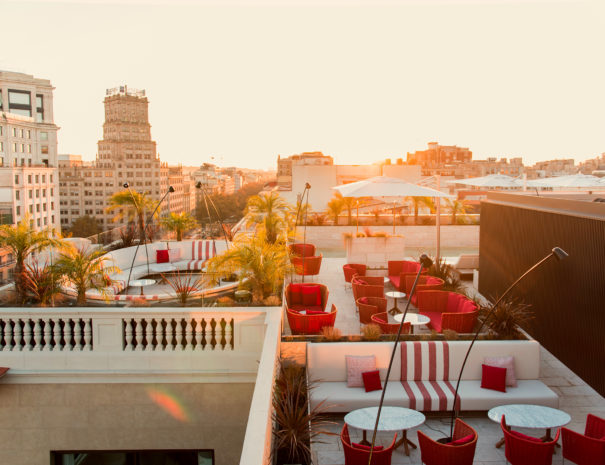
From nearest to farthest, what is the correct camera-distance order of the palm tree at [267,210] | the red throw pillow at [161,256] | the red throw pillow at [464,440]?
the red throw pillow at [464,440] < the red throw pillow at [161,256] < the palm tree at [267,210]

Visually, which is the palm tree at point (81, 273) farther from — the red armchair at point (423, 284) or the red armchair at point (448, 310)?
the red armchair at point (423, 284)

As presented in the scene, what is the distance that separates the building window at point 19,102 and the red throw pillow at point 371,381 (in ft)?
349

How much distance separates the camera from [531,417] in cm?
602

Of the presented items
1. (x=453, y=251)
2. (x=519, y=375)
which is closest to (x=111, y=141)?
(x=453, y=251)

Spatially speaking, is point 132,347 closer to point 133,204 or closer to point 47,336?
point 47,336

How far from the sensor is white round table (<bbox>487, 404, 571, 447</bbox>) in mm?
5836

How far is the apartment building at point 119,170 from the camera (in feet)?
408

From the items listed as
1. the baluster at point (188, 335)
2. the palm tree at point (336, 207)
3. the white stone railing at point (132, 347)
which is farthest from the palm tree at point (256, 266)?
the palm tree at point (336, 207)

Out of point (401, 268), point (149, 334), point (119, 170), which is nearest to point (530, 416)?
point (149, 334)

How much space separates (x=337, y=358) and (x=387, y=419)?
1590mm

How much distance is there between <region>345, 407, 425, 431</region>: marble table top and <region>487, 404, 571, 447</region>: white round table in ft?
3.02

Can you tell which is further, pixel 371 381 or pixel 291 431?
pixel 371 381

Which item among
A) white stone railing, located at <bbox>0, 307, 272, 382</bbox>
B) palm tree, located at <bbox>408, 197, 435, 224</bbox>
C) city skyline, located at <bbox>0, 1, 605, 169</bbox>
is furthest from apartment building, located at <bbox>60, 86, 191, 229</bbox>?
white stone railing, located at <bbox>0, 307, 272, 382</bbox>

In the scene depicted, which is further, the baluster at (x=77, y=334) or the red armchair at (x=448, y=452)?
the baluster at (x=77, y=334)
